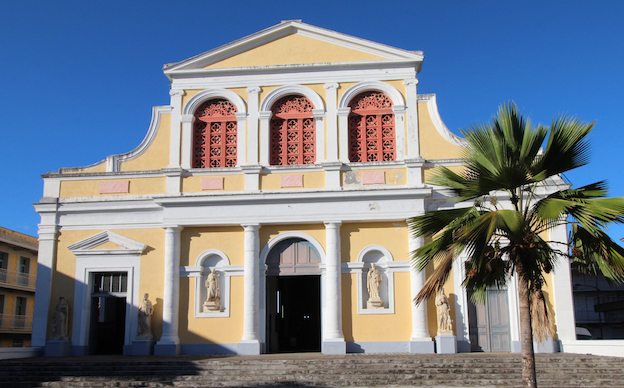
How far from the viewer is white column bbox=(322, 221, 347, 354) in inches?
695

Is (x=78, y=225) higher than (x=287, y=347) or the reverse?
higher

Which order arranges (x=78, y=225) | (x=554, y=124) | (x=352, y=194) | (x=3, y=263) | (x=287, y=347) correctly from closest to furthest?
(x=554, y=124) → (x=352, y=194) → (x=78, y=225) → (x=287, y=347) → (x=3, y=263)

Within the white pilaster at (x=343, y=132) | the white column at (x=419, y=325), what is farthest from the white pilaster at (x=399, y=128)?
the white column at (x=419, y=325)

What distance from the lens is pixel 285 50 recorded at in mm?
20312

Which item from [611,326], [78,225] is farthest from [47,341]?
[611,326]

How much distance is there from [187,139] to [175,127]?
614 millimetres

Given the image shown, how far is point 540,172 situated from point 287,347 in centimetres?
1503

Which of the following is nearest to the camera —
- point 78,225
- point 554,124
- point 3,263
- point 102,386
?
point 554,124

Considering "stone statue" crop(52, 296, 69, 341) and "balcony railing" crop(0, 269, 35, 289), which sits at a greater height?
"balcony railing" crop(0, 269, 35, 289)

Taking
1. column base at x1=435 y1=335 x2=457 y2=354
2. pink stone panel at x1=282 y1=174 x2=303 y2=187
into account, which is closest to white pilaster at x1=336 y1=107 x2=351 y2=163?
pink stone panel at x1=282 y1=174 x2=303 y2=187

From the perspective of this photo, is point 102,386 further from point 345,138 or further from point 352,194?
point 345,138

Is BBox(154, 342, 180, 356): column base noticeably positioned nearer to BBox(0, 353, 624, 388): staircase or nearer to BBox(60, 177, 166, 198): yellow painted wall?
BBox(0, 353, 624, 388): staircase

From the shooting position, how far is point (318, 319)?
81.2 feet

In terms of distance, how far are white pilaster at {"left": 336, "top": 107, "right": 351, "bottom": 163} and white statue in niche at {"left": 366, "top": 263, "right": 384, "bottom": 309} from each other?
3.66 metres
